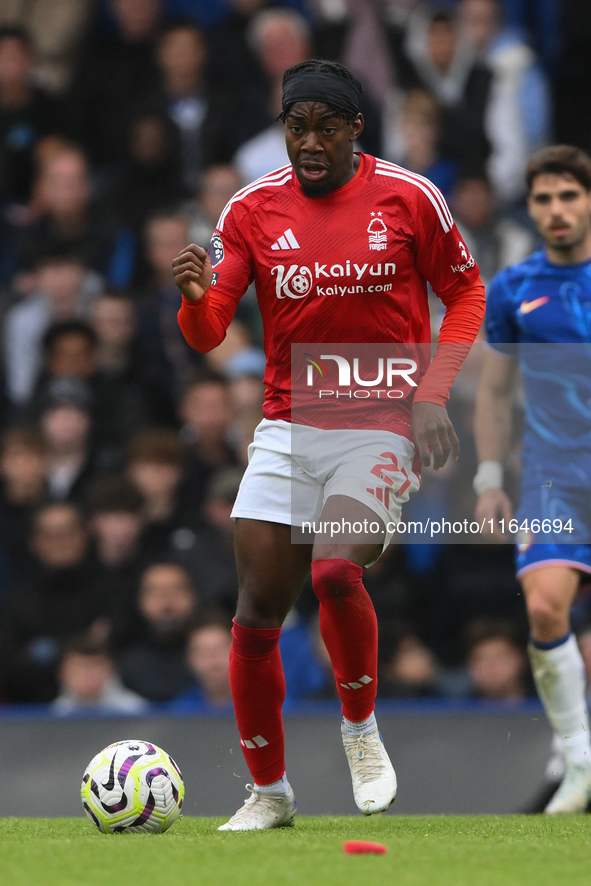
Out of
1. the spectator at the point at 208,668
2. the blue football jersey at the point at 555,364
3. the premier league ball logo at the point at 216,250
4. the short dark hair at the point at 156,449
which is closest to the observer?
the premier league ball logo at the point at 216,250

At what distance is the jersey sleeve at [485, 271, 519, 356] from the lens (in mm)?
5734

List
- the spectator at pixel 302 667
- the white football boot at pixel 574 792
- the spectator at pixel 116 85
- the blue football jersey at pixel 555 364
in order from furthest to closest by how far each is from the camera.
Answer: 1. the spectator at pixel 116 85
2. the spectator at pixel 302 667
3. the blue football jersey at pixel 555 364
4. the white football boot at pixel 574 792

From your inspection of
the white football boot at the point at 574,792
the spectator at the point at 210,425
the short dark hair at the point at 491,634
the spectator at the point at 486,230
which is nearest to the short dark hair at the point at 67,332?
the spectator at the point at 210,425

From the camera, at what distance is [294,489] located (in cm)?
450

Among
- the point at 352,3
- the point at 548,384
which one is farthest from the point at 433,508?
the point at 352,3

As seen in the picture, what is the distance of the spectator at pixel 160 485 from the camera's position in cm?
777

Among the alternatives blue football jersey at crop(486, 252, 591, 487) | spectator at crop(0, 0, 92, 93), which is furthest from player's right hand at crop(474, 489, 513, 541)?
spectator at crop(0, 0, 92, 93)

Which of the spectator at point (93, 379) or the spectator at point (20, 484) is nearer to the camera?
the spectator at point (20, 484)

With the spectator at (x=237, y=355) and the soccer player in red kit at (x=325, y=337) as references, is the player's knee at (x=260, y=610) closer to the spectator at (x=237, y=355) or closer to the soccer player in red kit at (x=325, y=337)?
the soccer player in red kit at (x=325, y=337)

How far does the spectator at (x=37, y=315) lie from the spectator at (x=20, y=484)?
0.66m

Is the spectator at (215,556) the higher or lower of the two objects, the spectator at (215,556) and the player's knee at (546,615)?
the higher

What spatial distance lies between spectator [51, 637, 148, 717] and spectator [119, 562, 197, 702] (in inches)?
2.4

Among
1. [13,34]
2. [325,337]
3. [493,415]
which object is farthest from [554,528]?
[13,34]

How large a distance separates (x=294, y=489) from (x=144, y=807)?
1.13 meters
